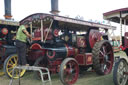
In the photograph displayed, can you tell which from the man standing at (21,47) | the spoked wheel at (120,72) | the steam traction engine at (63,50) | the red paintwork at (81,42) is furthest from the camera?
the red paintwork at (81,42)

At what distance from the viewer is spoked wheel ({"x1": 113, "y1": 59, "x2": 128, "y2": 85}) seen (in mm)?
3236

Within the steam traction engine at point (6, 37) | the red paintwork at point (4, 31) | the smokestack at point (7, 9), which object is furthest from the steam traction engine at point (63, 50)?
the smokestack at point (7, 9)

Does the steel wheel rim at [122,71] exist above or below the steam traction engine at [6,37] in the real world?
below

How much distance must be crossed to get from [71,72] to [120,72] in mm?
1416

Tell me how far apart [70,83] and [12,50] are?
262 centimetres

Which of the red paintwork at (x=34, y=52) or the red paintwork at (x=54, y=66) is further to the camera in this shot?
the red paintwork at (x=34, y=52)

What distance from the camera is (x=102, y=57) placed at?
17.2 ft

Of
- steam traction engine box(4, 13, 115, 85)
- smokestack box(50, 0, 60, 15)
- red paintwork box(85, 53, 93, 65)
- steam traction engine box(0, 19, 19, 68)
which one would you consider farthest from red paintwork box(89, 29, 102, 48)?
smokestack box(50, 0, 60, 15)

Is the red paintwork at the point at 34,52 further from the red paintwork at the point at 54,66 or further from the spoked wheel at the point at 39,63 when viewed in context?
the red paintwork at the point at 54,66

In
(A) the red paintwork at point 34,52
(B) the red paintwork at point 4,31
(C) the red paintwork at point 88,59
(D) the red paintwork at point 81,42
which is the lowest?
(C) the red paintwork at point 88,59

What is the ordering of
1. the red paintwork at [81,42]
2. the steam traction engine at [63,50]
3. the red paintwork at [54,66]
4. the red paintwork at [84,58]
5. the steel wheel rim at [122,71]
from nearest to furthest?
the steel wheel rim at [122,71]
the steam traction engine at [63,50]
the red paintwork at [54,66]
the red paintwork at [84,58]
the red paintwork at [81,42]

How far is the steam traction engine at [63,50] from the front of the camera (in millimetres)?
4304

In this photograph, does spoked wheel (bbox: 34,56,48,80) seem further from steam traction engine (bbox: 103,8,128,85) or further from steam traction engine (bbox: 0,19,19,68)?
steam traction engine (bbox: 103,8,128,85)

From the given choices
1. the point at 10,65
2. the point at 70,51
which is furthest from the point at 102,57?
the point at 10,65
